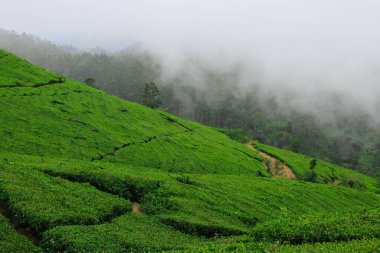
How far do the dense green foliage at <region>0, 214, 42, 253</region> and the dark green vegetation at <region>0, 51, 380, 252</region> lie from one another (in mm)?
96

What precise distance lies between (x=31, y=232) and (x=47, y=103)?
5183 cm

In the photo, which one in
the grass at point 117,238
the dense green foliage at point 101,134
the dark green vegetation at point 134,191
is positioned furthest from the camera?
the dense green foliage at point 101,134

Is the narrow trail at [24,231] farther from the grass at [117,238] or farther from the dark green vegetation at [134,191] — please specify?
the grass at [117,238]

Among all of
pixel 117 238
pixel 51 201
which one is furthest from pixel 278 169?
pixel 51 201

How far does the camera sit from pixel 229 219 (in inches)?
1427

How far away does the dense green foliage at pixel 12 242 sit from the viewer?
2174cm

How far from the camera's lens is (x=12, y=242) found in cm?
2247

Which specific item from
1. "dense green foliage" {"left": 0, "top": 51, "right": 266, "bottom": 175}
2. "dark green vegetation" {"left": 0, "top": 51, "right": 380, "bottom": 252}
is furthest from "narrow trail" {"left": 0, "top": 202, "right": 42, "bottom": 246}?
"dense green foliage" {"left": 0, "top": 51, "right": 266, "bottom": 175}

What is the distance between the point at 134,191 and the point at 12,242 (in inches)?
670

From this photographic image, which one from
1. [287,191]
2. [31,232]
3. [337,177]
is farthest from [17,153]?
[337,177]

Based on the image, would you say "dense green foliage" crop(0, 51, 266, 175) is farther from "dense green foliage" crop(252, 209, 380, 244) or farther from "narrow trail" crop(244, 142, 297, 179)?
"dense green foliage" crop(252, 209, 380, 244)

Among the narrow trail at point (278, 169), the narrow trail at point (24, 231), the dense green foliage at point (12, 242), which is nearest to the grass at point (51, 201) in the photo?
the narrow trail at point (24, 231)

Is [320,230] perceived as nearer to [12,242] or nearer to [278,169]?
[12,242]

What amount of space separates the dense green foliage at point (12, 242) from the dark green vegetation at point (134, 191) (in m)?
0.10
